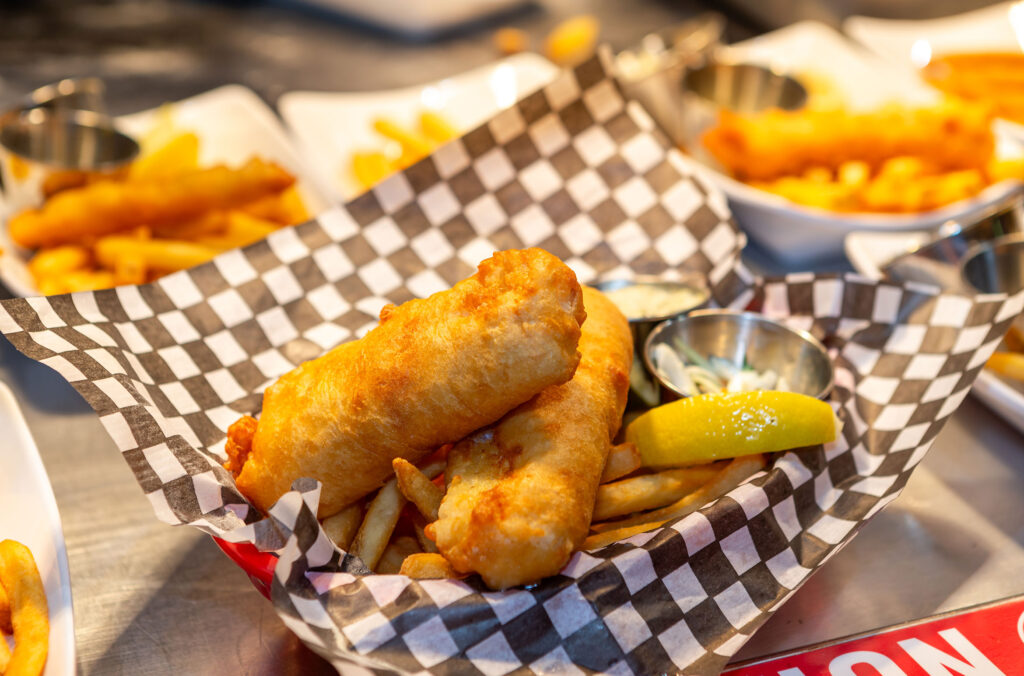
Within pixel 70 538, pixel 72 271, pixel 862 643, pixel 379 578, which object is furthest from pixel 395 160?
pixel 862 643

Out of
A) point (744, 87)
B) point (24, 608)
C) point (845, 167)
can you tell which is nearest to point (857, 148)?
point (845, 167)

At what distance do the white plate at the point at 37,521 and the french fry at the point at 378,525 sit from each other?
574mm

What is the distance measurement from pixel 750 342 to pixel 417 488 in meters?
1.21

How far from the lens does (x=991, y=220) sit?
3.25m

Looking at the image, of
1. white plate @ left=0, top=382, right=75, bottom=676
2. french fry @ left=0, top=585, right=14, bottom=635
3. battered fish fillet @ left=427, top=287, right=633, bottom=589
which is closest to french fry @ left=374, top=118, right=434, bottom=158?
battered fish fillet @ left=427, top=287, right=633, bottom=589

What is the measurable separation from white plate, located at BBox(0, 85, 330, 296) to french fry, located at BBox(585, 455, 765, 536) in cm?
210

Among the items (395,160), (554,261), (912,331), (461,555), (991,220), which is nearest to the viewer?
(461,555)

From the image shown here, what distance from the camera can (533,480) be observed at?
5.75 ft

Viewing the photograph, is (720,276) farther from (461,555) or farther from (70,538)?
(70,538)

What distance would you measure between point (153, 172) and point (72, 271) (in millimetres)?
507

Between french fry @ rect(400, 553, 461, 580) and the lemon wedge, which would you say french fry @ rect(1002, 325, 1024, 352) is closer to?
the lemon wedge

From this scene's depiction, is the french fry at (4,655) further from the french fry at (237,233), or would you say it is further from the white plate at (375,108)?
the white plate at (375,108)

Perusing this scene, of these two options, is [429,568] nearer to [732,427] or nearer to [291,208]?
[732,427]

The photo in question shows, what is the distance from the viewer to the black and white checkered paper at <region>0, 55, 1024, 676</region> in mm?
1692
